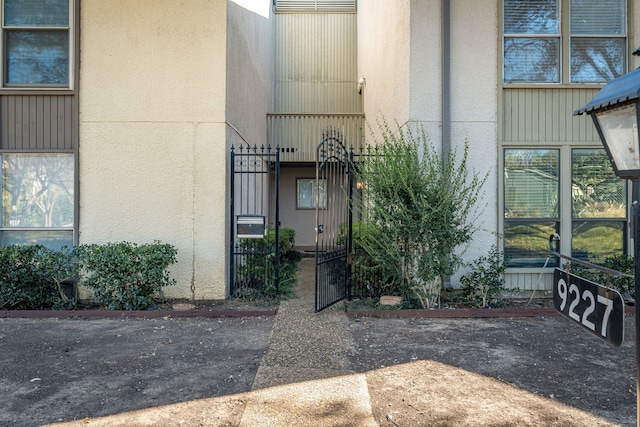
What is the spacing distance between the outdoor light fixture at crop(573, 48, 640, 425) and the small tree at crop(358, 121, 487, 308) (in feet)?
12.0

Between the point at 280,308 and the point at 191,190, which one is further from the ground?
the point at 191,190

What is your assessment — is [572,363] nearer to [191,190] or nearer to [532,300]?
[532,300]

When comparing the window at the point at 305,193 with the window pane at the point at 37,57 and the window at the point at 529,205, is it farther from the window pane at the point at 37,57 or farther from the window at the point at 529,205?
the window pane at the point at 37,57

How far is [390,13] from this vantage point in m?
8.06

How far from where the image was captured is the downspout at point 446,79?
6387mm

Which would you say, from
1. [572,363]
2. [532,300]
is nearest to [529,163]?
[532,300]

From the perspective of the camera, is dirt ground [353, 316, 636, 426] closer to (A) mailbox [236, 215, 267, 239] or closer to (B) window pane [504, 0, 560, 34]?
(A) mailbox [236, 215, 267, 239]

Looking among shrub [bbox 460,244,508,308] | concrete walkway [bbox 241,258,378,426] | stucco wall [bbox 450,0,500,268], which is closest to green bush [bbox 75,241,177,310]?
concrete walkway [bbox 241,258,378,426]

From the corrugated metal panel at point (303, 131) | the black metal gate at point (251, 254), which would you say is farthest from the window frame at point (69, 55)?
the corrugated metal panel at point (303, 131)

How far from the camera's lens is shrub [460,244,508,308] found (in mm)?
6113

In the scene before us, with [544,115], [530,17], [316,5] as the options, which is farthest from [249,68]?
[316,5]

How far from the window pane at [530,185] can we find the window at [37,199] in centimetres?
672

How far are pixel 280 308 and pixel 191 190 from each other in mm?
2247

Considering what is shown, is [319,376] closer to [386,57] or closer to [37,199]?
[37,199]
